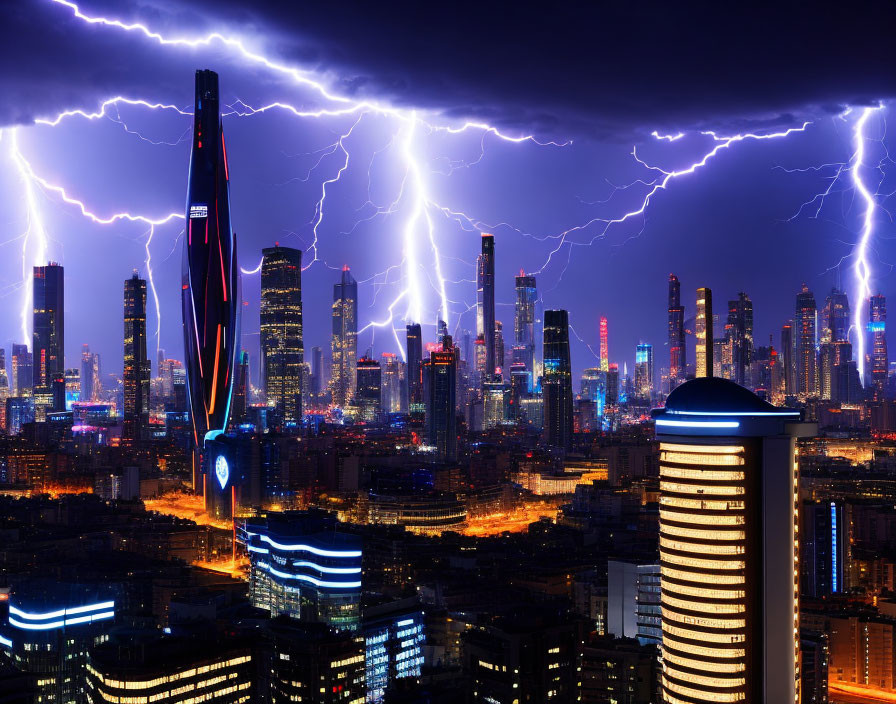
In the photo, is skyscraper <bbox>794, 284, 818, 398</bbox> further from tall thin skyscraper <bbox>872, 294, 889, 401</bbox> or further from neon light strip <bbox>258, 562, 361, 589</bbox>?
neon light strip <bbox>258, 562, 361, 589</bbox>

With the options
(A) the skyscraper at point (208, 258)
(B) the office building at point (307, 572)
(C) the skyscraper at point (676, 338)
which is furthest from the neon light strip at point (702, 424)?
(C) the skyscraper at point (676, 338)

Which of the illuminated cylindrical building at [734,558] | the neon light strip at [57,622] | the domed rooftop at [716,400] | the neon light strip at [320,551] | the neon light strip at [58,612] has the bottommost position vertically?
the neon light strip at [57,622]

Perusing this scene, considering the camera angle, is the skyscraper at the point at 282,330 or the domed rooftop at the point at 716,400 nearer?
the domed rooftop at the point at 716,400

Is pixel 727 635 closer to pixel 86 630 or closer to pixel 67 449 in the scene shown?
pixel 86 630

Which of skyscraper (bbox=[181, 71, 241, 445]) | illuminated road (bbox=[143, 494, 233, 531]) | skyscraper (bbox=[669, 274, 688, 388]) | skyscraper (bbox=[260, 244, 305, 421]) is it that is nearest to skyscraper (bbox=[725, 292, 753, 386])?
skyscraper (bbox=[669, 274, 688, 388])

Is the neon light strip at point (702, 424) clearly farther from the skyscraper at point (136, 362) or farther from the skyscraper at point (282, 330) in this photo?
the skyscraper at point (136, 362)

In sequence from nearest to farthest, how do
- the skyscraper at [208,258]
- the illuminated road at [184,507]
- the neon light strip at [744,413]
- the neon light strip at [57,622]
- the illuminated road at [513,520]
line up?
the neon light strip at [744,413] → the neon light strip at [57,622] → the skyscraper at [208,258] → the illuminated road at [184,507] → the illuminated road at [513,520]

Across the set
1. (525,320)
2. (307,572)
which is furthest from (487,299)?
(307,572)

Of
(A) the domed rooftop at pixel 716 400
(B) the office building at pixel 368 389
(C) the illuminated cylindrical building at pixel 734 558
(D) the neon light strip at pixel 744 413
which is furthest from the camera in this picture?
(B) the office building at pixel 368 389
